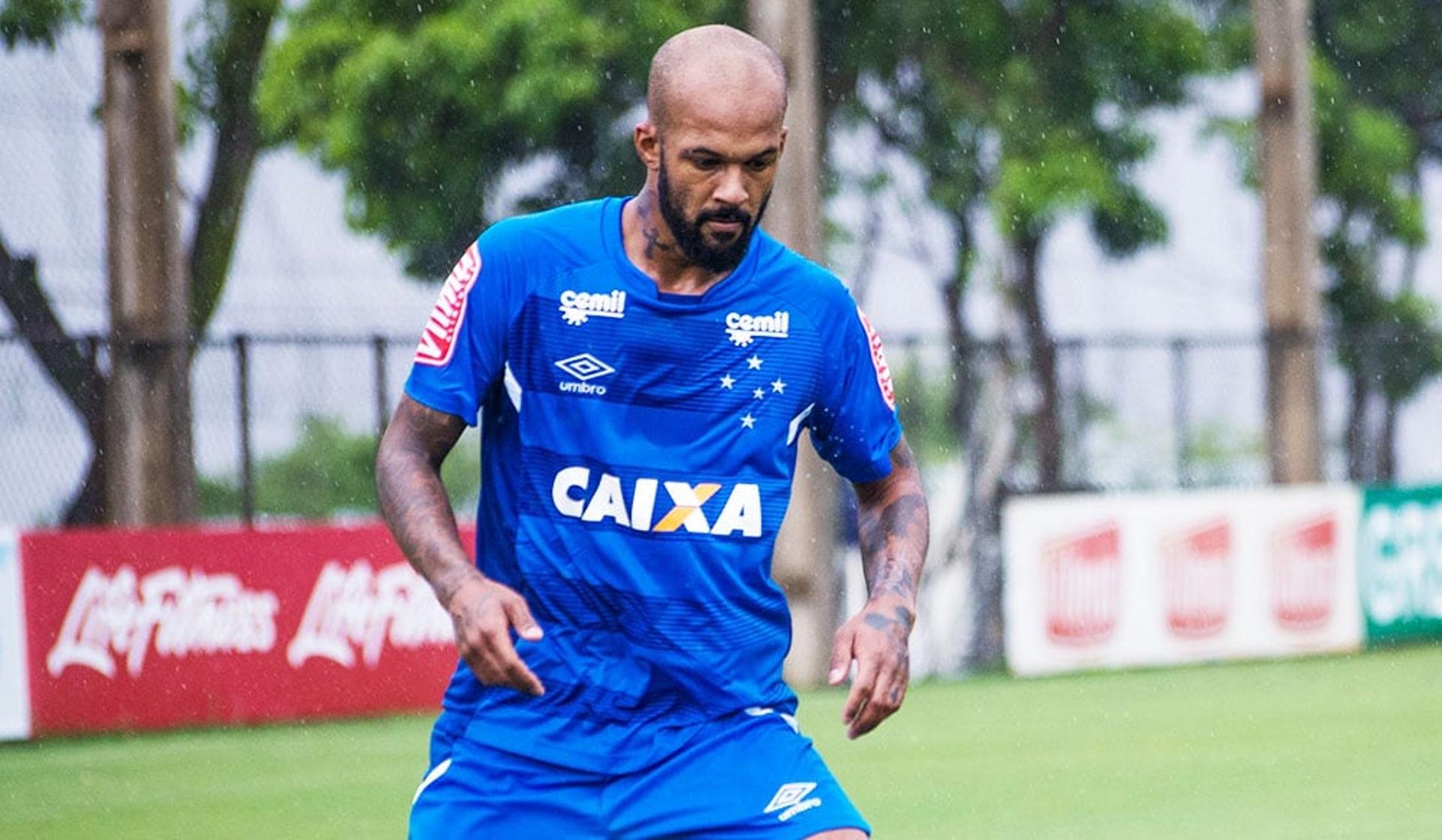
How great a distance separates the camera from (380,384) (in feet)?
50.3

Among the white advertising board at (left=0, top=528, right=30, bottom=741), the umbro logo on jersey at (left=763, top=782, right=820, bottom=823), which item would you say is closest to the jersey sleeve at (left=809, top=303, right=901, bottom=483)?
the umbro logo on jersey at (left=763, top=782, right=820, bottom=823)

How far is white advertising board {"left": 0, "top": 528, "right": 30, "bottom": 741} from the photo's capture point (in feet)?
42.1

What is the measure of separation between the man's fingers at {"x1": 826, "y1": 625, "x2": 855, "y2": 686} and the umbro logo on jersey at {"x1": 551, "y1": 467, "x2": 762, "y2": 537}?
29cm

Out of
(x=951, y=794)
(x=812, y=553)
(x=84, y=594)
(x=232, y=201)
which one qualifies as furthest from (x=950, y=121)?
(x=951, y=794)

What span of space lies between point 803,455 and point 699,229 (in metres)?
12.1

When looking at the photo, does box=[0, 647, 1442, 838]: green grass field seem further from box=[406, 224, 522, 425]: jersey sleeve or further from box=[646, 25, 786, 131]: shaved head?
box=[646, 25, 786, 131]: shaved head

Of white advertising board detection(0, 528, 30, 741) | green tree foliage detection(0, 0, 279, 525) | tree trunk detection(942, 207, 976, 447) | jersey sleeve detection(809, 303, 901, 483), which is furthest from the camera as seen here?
green tree foliage detection(0, 0, 279, 525)

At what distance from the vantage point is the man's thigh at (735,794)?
379cm

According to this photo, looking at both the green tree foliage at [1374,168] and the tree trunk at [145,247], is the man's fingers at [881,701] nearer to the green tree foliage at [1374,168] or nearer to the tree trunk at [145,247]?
the tree trunk at [145,247]

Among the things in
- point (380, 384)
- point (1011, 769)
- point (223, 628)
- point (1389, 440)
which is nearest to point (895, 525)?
point (1011, 769)

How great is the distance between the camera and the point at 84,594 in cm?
1316

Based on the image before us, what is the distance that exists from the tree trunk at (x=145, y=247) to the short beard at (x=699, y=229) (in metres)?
11.5

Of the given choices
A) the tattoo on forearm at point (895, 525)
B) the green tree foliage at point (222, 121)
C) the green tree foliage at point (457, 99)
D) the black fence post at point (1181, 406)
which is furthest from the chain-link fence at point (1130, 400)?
the tattoo on forearm at point (895, 525)

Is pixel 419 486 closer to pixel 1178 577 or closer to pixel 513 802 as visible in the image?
pixel 513 802
